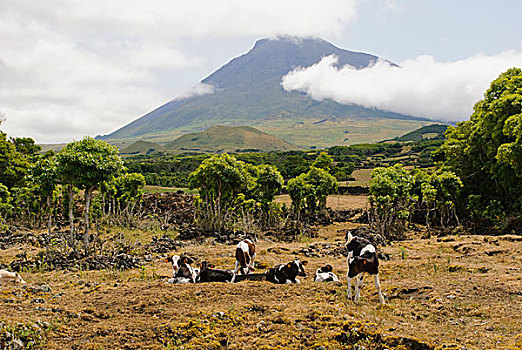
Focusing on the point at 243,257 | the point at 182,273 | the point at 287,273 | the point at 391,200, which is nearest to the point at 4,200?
the point at 182,273

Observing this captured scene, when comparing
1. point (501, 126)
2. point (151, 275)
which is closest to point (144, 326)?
point (151, 275)

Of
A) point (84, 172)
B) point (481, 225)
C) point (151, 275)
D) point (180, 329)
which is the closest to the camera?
point (180, 329)

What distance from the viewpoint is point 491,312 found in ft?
21.1

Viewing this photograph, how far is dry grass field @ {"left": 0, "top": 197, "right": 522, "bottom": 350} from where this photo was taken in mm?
5766

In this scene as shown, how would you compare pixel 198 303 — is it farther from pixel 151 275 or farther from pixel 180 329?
pixel 151 275

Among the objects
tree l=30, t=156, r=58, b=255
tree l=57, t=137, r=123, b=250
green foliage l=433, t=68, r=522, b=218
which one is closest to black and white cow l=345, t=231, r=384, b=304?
tree l=57, t=137, r=123, b=250

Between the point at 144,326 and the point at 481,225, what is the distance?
838 inches

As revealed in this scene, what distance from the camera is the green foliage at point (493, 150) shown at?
690 inches

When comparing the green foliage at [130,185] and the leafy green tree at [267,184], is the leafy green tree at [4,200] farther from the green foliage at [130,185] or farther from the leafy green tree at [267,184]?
the leafy green tree at [267,184]

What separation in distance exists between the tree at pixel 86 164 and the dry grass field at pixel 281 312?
395 cm

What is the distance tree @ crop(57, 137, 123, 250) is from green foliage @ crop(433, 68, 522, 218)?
18.3 meters

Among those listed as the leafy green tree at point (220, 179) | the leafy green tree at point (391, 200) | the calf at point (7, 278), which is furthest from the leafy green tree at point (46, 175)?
the leafy green tree at point (391, 200)

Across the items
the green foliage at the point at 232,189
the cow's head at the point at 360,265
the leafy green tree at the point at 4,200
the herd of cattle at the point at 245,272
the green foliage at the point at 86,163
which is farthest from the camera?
the leafy green tree at the point at 4,200

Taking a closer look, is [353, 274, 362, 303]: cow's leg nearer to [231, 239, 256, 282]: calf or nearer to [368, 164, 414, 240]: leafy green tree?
[231, 239, 256, 282]: calf
